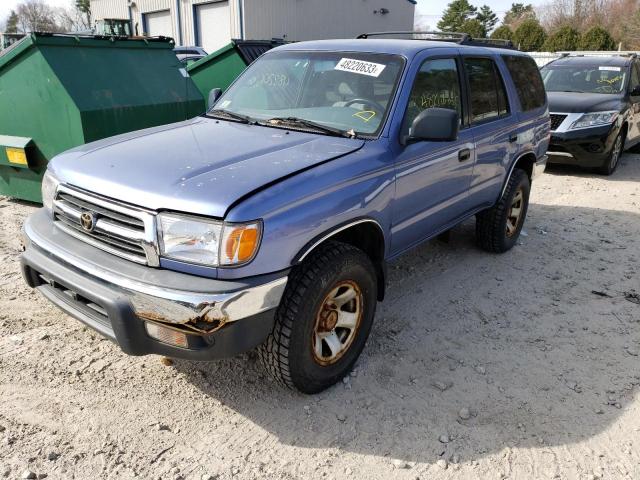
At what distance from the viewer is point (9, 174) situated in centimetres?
575

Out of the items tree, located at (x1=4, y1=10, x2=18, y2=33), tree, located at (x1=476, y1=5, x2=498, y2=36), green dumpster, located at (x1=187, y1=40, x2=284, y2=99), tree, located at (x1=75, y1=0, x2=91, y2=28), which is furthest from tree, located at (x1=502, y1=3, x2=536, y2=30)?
green dumpster, located at (x1=187, y1=40, x2=284, y2=99)

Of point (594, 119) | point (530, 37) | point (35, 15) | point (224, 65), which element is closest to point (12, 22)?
point (35, 15)

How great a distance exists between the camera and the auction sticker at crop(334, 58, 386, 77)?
3441 mm

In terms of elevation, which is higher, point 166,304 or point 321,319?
point 166,304

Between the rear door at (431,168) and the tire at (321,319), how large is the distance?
51 centimetres

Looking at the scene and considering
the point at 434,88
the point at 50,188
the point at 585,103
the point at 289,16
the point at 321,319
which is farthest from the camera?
the point at 289,16

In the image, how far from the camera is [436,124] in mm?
3027

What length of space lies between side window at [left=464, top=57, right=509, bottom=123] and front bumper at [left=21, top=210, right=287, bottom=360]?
8.12ft

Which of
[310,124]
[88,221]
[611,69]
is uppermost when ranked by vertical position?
[611,69]

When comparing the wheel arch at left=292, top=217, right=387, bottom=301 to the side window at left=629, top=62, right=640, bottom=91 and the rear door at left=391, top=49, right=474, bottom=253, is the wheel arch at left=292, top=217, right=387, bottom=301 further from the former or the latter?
the side window at left=629, top=62, right=640, bottom=91

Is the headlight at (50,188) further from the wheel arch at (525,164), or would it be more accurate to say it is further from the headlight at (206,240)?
the wheel arch at (525,164)

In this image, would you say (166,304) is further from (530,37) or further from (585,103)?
(530,37)

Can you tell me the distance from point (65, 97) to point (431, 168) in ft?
12.0

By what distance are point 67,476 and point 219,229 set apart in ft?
4.27
